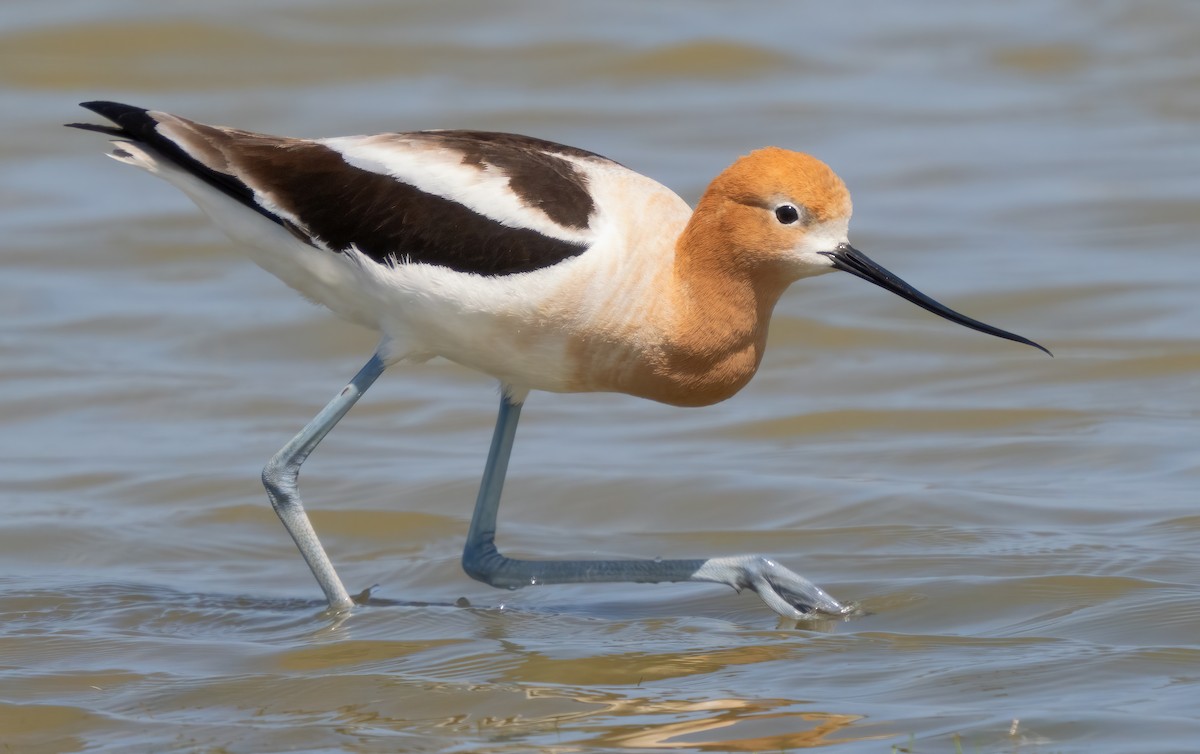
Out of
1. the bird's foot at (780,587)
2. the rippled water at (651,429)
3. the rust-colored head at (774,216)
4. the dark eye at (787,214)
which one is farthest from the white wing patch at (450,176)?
the rippled water at (651,429)

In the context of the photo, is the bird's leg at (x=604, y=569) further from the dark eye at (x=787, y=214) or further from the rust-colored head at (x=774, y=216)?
the dark eye at (x=787, y=214)

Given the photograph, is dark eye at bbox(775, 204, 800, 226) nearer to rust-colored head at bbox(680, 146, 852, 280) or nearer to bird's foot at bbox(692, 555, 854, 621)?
rust-colored head at bbox(680, 146, 852, 280)

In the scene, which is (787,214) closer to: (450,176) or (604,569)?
(450,176)

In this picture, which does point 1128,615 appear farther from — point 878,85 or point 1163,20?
point 1163,20

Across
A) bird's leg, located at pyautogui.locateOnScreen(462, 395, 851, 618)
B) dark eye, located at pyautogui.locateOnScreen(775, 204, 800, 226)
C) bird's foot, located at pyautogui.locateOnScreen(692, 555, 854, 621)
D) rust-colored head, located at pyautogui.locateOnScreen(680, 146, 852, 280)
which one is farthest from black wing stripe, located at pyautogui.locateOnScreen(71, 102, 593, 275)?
bird's foot, located at pyautogui.locateOnScreen(692, 555, 854, 621)

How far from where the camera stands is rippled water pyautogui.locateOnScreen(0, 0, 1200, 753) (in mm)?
5254

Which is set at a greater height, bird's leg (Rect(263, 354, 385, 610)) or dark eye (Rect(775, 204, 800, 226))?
Answer: dark eye (Rect(775, 204, 800, 226))

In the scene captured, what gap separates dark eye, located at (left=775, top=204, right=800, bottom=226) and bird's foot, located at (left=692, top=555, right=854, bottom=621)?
1055 mm

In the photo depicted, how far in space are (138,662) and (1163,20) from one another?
37.8ft

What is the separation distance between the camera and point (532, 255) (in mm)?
5906

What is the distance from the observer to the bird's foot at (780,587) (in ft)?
19.6

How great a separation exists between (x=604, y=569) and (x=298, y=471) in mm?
1086

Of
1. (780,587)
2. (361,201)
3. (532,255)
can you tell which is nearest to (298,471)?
(361,201)

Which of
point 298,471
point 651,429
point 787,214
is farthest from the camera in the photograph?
point 651,429
